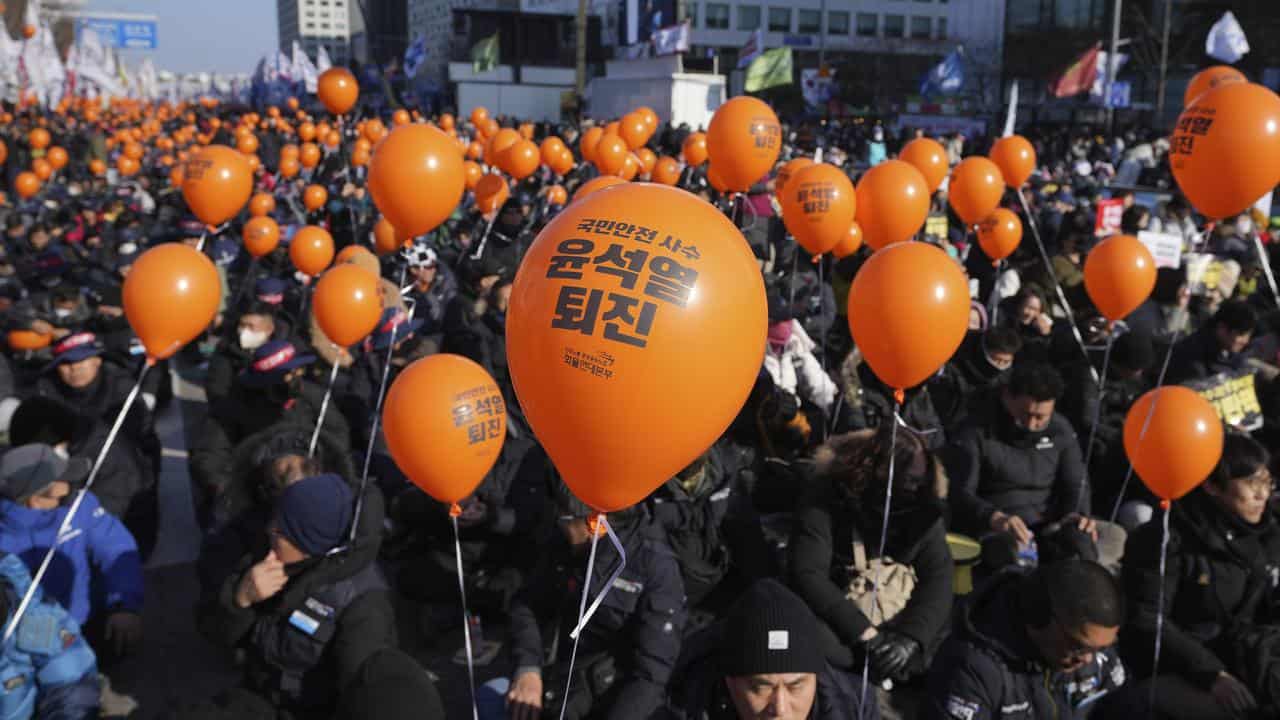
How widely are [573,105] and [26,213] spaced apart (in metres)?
25.5

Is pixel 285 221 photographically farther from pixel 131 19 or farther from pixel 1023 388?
pixel 131 19

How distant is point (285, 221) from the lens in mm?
12008

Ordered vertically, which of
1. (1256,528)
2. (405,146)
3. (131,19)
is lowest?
(1256,528)

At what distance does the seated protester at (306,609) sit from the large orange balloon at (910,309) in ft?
7.75

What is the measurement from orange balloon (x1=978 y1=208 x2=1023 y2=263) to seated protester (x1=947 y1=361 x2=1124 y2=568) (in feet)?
12.1

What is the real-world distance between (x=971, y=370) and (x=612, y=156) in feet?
18.8

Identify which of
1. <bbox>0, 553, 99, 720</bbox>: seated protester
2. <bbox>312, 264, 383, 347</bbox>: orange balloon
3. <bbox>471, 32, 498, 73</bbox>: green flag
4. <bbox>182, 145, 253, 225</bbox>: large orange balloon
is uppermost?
<bbox>471, 32, 498, 73</bbox>: green flag

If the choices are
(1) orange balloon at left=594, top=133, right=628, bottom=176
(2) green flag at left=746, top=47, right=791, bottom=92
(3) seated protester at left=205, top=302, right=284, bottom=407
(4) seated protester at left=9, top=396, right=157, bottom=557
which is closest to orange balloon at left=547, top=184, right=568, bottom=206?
(1) orange balloon at left=594, top=133, right=628, bottom=176

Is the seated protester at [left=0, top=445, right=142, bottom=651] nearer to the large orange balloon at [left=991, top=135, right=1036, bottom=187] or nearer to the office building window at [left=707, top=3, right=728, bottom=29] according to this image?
the large orange balloon at [left=991, top=135, right=1036, bottom=187]

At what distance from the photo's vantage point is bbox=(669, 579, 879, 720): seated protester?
2160 mm


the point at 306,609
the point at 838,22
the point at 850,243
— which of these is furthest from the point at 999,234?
the point at 838,22

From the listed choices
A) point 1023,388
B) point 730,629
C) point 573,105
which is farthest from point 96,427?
point 573,105

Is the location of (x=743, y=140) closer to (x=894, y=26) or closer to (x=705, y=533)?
(x=705, y=533)

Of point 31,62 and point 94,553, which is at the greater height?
point 31,62
